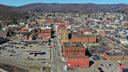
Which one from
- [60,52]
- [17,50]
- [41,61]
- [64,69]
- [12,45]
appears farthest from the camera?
[12,45]

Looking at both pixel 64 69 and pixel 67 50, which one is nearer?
pixel 64 69

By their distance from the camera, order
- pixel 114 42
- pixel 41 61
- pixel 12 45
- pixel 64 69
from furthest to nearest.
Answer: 1. pixel 114 42
2. pixel 12 45
3. pixel 41 61
4. pixel 64 69

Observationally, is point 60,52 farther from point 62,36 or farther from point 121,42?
point 121,42

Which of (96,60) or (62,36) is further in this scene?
(62,36)

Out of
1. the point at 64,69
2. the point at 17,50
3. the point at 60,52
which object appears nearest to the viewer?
the point at 64,69

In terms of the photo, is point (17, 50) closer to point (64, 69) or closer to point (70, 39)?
point (70, 39)

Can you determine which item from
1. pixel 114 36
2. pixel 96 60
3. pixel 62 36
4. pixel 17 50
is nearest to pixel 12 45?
pixel 17 50

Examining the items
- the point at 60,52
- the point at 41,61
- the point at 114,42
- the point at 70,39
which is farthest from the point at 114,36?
the point at 41,61

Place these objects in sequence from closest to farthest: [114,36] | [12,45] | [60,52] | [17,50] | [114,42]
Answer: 1. [60,52]
2. [17,50]
3. [12,45]
4. [114,42]
5. [114,36]

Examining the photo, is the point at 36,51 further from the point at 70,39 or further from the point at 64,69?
the point at 64,69
